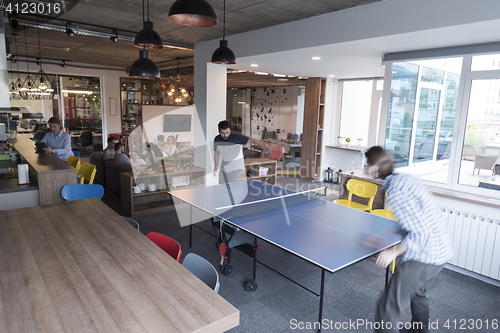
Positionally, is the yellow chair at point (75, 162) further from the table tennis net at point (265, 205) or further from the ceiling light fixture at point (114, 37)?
the table tennis net at point (265, 205)

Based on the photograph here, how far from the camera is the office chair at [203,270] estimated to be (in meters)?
2.00

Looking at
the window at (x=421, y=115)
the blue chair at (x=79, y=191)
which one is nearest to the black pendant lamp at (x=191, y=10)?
the blue chair at (x=79, y=191)

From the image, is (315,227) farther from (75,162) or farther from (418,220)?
(75,162)

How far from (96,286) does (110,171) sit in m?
5.18

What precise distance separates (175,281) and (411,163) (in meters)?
4.35

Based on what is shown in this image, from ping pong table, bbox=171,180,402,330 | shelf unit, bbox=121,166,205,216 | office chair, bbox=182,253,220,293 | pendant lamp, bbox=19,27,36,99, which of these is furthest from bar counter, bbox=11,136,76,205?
pendant lamp, bbox=19,27,36,99

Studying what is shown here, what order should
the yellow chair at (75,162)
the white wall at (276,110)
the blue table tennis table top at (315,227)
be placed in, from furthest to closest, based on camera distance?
the white wall at (276,110)
the yellow chair at (75,162)
the blue table tennis table top at (315,227)

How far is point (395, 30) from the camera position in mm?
3416

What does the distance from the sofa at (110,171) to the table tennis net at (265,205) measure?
318 centimetres

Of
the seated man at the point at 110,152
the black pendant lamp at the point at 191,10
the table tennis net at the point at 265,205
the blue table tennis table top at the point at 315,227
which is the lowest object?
the blue table tennis table top at the point at 315,227

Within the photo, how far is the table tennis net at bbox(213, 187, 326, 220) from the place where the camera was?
3316mm

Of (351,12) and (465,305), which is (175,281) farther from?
(351,12)

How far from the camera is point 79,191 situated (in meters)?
3.70

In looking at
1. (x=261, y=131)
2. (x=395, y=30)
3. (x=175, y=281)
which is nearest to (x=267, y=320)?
(x=175, y=281)
